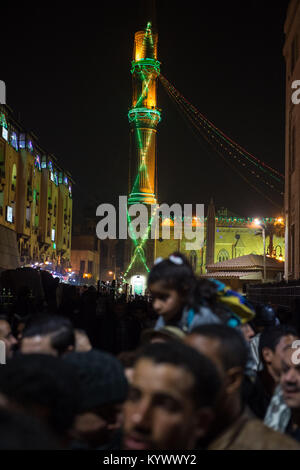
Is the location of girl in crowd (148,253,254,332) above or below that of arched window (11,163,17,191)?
below

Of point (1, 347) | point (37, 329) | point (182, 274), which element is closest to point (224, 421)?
point (182, 274)

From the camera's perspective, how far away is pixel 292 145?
92.4 feet

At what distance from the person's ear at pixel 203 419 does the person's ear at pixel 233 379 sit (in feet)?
1.48

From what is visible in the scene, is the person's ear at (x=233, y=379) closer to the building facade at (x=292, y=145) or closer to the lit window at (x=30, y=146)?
the building facade at (x=292, y=145)

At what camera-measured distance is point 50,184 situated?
195 feet

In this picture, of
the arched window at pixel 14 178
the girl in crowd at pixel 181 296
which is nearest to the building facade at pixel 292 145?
the girl in crowd at pixel 181 296

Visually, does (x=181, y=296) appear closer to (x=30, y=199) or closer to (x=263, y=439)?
(x=263, y=439)

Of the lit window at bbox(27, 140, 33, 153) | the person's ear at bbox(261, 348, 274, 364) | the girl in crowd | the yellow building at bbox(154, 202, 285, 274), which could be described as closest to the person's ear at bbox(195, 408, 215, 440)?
the girl in crowd

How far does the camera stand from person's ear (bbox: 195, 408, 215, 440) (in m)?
2.04

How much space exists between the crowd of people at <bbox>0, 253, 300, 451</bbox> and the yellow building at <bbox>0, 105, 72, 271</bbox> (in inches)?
1200

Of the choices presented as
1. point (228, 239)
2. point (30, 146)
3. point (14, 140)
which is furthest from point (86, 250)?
point (14, 140)

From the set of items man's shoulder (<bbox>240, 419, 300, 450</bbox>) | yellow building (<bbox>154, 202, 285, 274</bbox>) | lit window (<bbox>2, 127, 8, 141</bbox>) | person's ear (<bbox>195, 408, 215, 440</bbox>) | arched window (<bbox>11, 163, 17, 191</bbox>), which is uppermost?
lit window (<bbox>2, 127, 8, 141</bbox>)

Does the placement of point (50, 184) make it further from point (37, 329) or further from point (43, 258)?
point (37, 329)

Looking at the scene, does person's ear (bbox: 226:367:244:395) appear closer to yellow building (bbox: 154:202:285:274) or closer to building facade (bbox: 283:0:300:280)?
building facade (bbox: 283:0:300:280)
